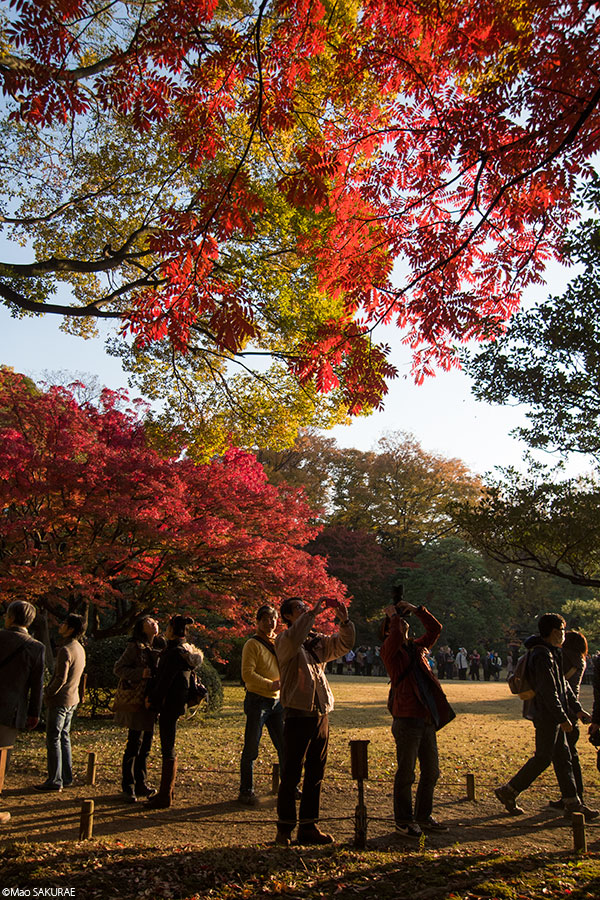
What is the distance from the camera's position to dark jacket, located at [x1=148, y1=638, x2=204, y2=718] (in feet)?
16.5

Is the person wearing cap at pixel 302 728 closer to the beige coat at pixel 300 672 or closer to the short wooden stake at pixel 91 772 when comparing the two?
the beige coat at pixel 300 672

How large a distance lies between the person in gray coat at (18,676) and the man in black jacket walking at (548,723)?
3942 millimetres

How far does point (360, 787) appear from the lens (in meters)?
4.12

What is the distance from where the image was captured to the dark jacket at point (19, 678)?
452 cm

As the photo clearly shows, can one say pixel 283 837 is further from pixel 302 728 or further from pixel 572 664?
pixel 572 664

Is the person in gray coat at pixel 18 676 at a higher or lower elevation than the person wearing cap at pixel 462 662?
higher

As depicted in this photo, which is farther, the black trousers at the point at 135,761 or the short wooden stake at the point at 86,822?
the black trousers at the point at 135,761

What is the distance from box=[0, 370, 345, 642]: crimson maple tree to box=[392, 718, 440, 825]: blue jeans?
541cm

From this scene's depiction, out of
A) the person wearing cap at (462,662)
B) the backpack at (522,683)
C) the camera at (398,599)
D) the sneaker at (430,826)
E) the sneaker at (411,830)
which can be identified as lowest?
the person wearing cap at (462,662)

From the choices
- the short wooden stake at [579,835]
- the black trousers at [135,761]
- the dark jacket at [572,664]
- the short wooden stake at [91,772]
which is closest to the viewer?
the short wooden stake at [579,835]

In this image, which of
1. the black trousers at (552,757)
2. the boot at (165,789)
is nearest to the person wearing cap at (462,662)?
the black trousers at (552,757)

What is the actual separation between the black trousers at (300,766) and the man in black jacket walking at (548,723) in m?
1.99

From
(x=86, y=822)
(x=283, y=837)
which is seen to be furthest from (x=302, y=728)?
(x=86, y=822)

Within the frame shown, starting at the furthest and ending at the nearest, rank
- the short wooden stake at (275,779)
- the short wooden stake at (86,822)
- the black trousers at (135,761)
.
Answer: the short wooden stake at (275,779) → the black trousers at (135,761) → the short wooden stake at (86,822)
